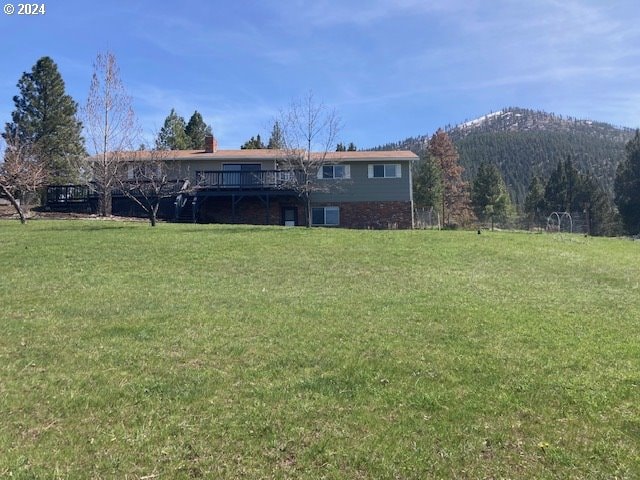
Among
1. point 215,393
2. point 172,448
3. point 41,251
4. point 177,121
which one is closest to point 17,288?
point 41,251

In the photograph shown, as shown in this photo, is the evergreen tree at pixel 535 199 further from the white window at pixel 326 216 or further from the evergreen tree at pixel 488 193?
the white window at pixel 326 216

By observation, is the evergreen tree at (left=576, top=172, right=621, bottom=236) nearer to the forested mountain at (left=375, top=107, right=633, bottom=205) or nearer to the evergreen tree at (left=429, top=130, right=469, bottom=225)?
the evergreen tree at (left=429, top=130, right=469, bottom=225)

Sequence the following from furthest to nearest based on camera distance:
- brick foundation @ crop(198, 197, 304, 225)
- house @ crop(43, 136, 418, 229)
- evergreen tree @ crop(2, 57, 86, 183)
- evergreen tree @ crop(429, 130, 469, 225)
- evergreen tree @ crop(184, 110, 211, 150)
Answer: evergreen tree @ crop(429, 130, 469, 225) → evergreen tree @ crop(184, 110, 211, 150) → evergreen tree @ crop(2, 57, 86, 183) → house @ crop(43, 136, 418, 229) → brick foundation @ crop(198, 197, 304, 225)

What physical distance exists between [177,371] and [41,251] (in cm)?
1004

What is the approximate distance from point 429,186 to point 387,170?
2355cm

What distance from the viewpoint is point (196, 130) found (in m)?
53.6

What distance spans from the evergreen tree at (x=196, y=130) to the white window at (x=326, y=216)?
2511 cm

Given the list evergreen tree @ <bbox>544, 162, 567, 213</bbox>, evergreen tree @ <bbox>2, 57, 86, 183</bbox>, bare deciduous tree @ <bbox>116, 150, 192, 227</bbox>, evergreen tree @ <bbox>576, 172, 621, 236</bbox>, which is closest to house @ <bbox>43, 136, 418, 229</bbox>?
bare deciduous tree @ <bbox>116, 150, 192, 227</bbox>

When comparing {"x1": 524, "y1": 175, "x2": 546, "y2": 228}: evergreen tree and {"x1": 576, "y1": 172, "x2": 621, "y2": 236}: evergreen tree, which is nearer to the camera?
{"x1": 576, "y1": 172, "x2": 621, "y2": 236}: evergreen tree

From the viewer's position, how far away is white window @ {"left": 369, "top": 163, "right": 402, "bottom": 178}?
31.5m

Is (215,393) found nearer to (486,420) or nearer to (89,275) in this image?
(486,420)

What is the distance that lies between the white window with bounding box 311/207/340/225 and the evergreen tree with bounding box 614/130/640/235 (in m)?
33.3

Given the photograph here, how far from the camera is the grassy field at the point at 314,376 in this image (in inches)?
145

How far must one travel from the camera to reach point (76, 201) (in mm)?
28578
